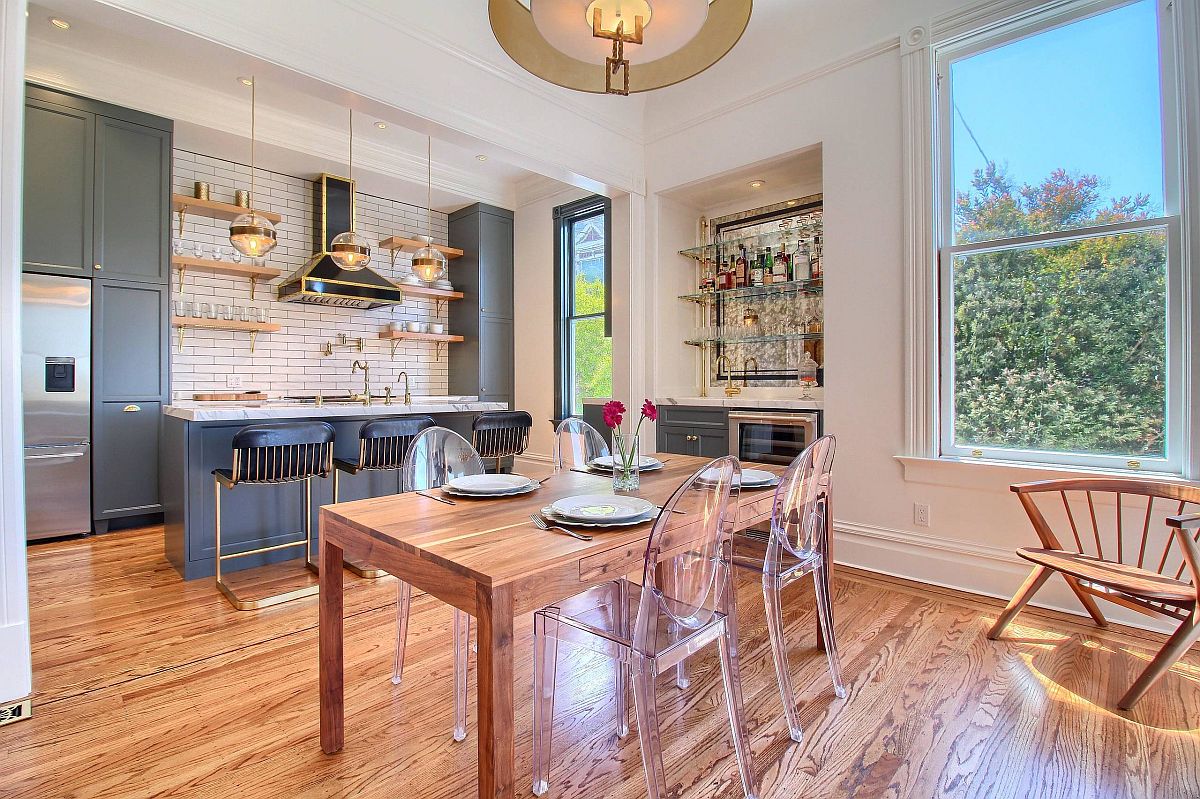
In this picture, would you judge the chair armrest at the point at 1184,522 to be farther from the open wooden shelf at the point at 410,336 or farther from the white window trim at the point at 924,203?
the open wooden shelf at the point at 410,336

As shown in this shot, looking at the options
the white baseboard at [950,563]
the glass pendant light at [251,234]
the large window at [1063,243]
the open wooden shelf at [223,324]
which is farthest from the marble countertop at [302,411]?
the large window at [1063,243]

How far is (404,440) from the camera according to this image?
3512 millimetres

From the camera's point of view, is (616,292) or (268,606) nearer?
(268,606)

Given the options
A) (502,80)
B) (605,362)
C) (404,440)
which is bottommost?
(404,440)

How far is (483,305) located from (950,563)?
477 centimetres

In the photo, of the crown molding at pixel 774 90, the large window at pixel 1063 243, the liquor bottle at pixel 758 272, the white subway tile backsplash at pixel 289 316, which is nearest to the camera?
the large window at pixel 1063 243

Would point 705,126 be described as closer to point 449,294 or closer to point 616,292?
point 616,292

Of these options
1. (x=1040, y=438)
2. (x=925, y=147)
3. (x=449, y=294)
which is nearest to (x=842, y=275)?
(x=925, y=147)

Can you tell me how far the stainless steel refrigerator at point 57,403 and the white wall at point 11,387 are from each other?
2.48 metres

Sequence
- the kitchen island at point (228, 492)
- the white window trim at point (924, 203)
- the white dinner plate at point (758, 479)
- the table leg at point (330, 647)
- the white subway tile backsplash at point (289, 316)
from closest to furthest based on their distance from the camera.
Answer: the table leg at point (330, 647)
the white dinner plate at point (758, 479)
the white window trim at point (924, 203)
the kitchen island at point (228, 492)
the white subway tile backsplash at point (289, 316)

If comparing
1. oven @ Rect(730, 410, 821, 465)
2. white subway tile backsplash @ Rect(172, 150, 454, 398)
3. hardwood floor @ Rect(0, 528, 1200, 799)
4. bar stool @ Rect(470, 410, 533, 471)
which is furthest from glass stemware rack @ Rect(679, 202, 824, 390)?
white subway tile backsplash @ Rect(172, 150, 454, 398)

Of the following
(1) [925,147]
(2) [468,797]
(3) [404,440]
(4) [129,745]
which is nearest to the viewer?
(2) [468,797]

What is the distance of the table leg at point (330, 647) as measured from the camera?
66.8 inches

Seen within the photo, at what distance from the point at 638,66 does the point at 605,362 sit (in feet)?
12.1
